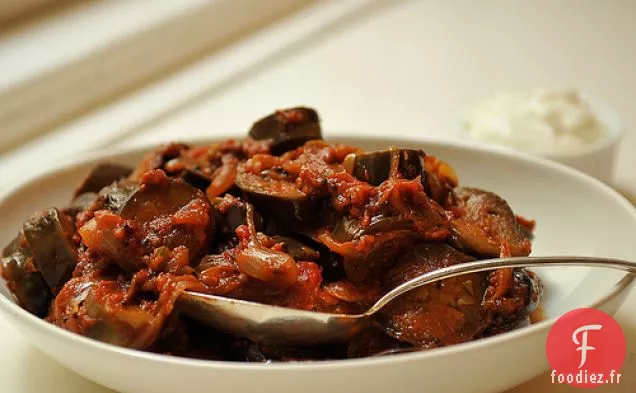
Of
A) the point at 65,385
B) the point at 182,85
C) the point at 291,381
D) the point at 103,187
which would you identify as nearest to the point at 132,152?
the point at 103,187

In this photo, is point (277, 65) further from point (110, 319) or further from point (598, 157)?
point (110, 319)

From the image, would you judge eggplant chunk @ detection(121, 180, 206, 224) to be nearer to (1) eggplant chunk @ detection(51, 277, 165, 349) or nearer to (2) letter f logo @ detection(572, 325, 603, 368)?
(1) eggplant chunk @ detection(51, 277, 165, 349)

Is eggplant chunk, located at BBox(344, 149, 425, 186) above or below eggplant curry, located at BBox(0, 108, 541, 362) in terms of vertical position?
above

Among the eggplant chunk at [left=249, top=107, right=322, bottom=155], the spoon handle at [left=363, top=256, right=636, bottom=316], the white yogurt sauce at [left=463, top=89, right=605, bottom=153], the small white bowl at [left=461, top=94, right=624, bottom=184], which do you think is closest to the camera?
the spoon handle at [left=363, top=256, right=636, bottom=316]

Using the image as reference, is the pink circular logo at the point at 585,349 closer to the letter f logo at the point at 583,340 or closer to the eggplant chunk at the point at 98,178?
the letter f logo at the point at 583,340

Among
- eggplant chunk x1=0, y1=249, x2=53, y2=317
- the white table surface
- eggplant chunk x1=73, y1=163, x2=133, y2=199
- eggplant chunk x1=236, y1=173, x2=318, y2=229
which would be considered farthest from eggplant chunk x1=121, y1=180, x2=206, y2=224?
the white table surface

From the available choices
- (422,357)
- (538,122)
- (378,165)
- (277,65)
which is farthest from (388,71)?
(422,357)
